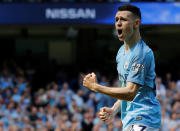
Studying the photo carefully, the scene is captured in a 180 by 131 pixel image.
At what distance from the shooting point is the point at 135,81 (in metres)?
4.53

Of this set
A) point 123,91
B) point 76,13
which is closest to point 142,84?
point 123,91

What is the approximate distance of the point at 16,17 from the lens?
49.3 feet

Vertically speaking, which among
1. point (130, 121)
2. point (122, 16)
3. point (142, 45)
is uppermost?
point (122, 16)

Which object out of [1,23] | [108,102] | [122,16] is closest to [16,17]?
[1,23]

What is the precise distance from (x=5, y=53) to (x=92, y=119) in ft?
24.5

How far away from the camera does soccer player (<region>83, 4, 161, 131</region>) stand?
454cm

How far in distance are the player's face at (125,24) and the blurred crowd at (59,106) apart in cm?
763

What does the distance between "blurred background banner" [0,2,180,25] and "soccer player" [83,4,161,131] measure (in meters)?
10.1

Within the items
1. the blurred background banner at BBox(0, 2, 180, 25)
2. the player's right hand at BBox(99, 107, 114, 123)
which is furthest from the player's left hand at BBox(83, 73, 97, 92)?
the blurred background banner at BBox(0, 2, 180, 25)

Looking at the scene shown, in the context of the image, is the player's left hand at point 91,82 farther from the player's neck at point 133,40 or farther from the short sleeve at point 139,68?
the player's neck at point 133,40

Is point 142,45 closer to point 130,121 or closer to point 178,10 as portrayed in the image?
point 130,121

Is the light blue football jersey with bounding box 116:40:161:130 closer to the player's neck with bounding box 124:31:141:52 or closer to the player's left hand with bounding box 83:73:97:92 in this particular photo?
the player's neck with bounding box 124:31:141:52

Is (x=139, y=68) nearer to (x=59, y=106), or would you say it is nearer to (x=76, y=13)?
Result: (x=59, y=106)

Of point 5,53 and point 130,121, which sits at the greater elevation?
point 130,121
